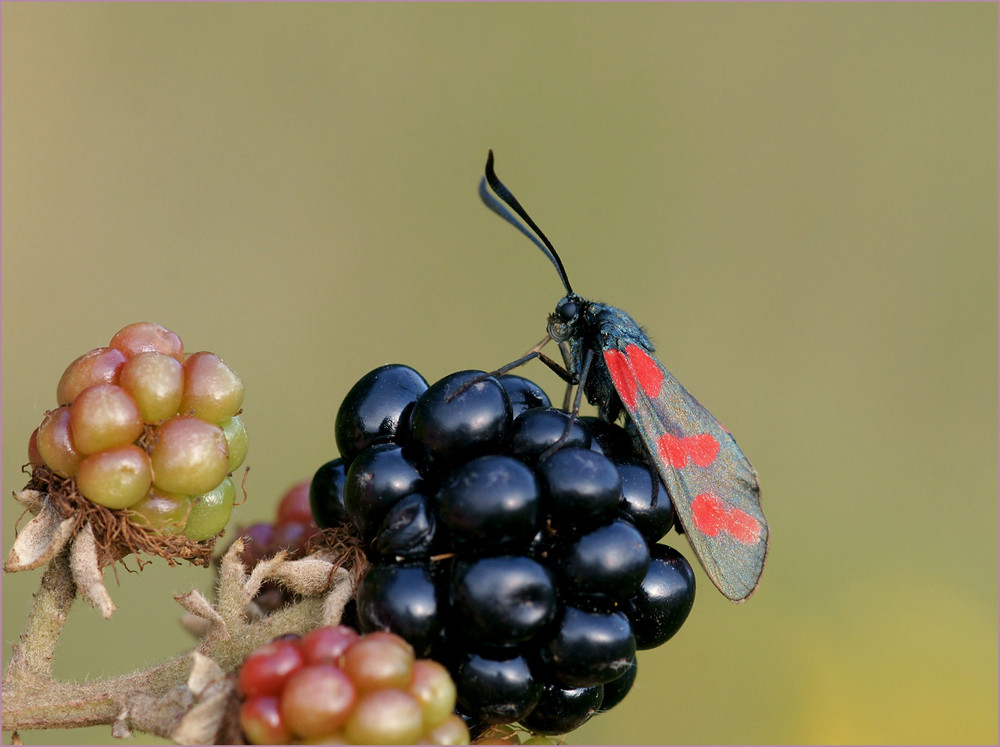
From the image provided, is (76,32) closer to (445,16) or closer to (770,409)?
(445,16)

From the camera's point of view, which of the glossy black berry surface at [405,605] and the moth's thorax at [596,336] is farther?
the moth's thorax at [596,336]

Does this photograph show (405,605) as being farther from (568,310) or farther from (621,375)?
(568,310)

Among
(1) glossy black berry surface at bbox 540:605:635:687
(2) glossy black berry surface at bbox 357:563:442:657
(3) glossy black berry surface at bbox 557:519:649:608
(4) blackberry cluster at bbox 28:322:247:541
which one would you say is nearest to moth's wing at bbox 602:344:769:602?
(3) glossy black berry surface at bbox 557:519:649:608

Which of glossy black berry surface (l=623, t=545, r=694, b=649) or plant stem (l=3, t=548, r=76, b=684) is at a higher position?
glossy black berry surface (l=623, t=545, r=694, b=649)

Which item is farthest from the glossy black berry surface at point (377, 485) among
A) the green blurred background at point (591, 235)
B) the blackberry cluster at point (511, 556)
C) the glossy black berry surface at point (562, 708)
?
the green blurred background at point (591, 235)

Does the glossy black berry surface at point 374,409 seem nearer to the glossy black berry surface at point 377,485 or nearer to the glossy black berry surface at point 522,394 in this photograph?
the glossy black berry surface at point 377,485

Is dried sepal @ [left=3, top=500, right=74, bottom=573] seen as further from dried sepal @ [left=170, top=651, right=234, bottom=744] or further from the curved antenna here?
the curved antenna
